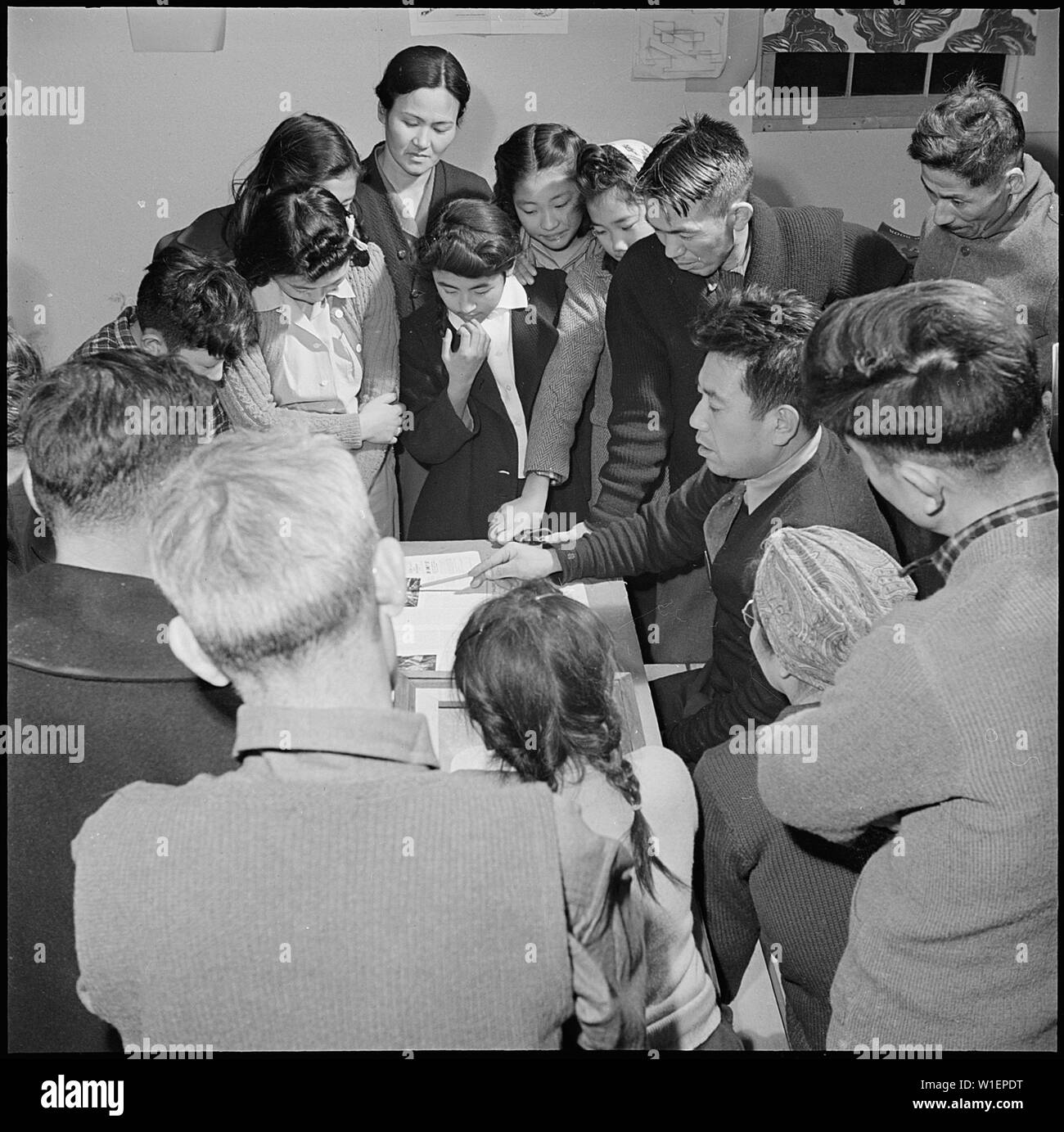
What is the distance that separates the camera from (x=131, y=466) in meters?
1.37

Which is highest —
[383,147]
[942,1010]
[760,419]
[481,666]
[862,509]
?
[383,147]

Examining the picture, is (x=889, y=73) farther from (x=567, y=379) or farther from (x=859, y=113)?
(x=567, y=379)

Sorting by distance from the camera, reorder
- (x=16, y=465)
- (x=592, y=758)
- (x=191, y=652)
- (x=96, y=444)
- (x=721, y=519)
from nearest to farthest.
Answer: (x=191, y=652), (x=96, y=444), (x=592, y=758), (x=16, y=465), (x=721, y=519)

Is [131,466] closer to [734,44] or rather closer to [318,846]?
[318,846]

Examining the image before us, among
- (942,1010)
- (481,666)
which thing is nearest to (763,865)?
(942,1010)

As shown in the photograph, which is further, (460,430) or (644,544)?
(460,430)

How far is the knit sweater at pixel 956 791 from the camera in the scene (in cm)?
116

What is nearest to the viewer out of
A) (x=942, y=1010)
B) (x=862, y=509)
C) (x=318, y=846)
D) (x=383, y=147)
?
(x=318, y=846)

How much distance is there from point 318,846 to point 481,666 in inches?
22.3

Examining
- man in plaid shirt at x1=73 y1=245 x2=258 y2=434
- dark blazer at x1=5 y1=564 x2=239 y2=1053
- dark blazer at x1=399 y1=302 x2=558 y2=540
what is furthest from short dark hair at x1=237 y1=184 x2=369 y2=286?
dark blazer at x1=5 y1=564 x2=239 y2=1053

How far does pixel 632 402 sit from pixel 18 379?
4.00 feet

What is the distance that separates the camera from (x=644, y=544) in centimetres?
234

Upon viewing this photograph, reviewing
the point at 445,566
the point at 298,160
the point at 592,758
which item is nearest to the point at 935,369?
the point at 592,758

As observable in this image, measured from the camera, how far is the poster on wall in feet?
8.84
